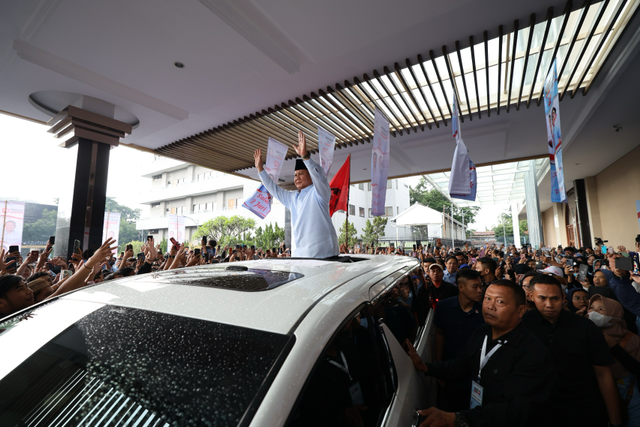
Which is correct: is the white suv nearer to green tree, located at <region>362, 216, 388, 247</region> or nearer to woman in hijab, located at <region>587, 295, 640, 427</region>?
woman in hijab, located at <region>587, 295, 640, 427</region>

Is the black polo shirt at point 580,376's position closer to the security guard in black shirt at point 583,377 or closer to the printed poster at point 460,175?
the security guard in black shirt at point 583,377

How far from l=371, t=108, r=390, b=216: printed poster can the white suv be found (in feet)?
17.2

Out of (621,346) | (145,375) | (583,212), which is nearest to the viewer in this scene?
(145,375)

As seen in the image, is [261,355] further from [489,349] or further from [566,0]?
[566,0]

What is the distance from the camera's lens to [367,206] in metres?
37.3

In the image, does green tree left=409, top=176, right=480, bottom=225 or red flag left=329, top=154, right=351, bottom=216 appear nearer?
red flag left=329, top=154, right=351, bottom=216

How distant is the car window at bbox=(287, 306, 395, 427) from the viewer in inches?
40.2

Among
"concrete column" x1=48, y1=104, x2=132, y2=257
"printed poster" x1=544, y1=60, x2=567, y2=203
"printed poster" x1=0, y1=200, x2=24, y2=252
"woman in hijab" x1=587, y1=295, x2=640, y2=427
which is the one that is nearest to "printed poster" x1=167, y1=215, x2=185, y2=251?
"printed poster" x1=0, y1=200, x2=24, y2=252

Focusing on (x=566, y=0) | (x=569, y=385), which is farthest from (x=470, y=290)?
(x=566, y=0)

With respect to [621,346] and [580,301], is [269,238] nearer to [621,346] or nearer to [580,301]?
→ [580,301]

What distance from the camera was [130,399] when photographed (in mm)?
1025

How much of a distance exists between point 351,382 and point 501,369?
1217mm

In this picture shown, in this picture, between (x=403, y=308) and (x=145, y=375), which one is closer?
(x=145, y=375)

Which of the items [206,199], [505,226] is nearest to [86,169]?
[206,199]
